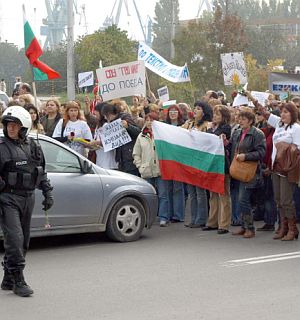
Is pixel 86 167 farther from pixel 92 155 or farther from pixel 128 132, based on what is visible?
pixel 92 155

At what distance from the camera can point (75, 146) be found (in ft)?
40.8

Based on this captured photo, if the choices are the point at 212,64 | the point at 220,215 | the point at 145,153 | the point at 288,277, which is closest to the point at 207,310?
the point at 288,277

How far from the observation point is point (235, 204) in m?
12.3

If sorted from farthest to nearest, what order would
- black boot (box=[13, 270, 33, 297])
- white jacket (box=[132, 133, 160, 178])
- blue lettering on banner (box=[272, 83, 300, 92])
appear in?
blue lettering on banner (box=[272, 83, 300, 92]), white jacket (box=[132, 133, 160, 178]), black boot (box=[13, 270, 33, 297])

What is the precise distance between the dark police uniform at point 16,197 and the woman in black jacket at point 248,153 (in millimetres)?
3890

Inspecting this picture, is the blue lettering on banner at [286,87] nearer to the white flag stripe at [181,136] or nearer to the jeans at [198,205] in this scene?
the white flag stripe at [181,136]

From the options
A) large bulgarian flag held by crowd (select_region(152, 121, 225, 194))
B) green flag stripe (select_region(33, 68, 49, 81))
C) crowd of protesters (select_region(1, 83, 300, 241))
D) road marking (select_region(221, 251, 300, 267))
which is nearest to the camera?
road marking (select_region(221, 251, 300, 267))

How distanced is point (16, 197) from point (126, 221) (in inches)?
125

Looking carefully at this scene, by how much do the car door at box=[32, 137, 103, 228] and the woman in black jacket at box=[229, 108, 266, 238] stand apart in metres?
2.02

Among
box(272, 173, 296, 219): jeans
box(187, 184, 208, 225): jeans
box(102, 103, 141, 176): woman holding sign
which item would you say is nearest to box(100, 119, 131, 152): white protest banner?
box(102, 103, 141, 176): woman holding sign

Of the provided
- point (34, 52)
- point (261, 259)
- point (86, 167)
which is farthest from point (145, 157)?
point (34, 52)

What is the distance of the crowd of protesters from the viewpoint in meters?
10.8

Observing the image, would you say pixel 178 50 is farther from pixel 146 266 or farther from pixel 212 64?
pixel 146 266

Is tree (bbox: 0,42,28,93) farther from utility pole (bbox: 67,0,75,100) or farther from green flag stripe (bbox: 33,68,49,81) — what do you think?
green flag stripe (bbox: 33,68,49,81)
